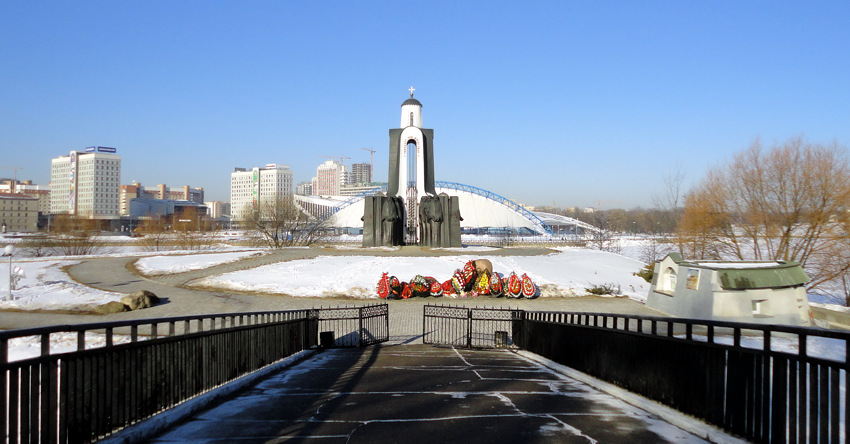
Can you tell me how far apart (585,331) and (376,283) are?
60.4ft

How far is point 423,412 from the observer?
5.97 m

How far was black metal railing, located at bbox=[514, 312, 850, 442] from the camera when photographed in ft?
13.7

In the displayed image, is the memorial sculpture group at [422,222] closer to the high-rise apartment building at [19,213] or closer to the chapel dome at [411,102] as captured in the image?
the chapel dome at [411,102]

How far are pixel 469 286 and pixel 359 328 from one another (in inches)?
417

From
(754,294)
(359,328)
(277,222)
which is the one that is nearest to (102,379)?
(359,328)

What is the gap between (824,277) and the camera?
2908cm

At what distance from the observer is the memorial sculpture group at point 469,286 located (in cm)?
2520

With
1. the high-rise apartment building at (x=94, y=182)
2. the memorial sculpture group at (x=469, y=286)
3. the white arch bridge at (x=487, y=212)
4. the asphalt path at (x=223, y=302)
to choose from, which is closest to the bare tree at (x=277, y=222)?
the asphalt path at (x=223, y=302)

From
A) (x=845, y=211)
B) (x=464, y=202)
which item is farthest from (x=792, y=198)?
(x=464, y=202)

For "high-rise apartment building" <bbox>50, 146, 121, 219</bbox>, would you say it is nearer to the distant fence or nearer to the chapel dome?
the chapel dome

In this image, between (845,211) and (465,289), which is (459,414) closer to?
(465,289)

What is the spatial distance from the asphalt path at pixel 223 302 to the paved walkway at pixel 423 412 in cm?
898

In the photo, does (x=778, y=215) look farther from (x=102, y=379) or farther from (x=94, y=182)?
(x=94, y=182)

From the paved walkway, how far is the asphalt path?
898cm
